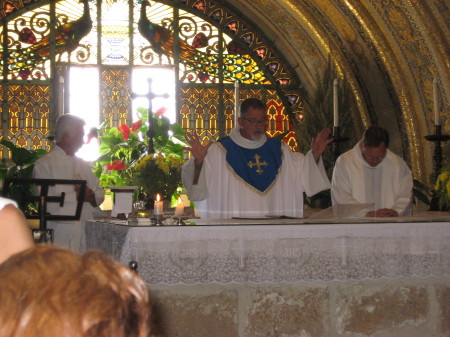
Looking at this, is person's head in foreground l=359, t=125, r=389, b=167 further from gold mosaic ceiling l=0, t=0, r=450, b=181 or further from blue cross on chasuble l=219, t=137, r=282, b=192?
gold mosaic ceiling l=0, t=0, r=450, b=181

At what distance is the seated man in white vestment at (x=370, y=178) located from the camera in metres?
6.46

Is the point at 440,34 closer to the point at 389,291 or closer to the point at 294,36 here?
the point at 294,36

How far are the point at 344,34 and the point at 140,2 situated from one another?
3016 millimetres

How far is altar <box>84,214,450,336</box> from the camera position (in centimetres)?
431

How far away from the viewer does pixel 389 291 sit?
4.62 metres

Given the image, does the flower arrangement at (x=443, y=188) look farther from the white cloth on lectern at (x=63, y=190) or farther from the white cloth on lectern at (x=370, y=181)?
the white cloth on lectern at (x=63, y=190)

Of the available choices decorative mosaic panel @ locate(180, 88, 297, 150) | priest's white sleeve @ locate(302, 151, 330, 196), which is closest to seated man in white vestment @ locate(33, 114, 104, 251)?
priest's white sleeve @ locate(302, 151, 330, 196)

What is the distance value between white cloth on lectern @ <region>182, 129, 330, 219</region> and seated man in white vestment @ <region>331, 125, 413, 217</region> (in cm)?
39

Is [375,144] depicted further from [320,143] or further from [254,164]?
[254,164]

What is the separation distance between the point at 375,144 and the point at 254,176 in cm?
95

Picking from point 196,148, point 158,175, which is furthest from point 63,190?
point 196,148

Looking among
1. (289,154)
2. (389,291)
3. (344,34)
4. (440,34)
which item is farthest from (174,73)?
(389,291)

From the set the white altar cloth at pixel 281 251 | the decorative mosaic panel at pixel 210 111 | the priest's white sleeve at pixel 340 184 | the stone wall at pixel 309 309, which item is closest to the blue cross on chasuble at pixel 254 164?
the priest's white sleeve at pixel 340 184

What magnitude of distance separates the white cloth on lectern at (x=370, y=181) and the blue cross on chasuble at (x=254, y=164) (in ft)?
1.78
